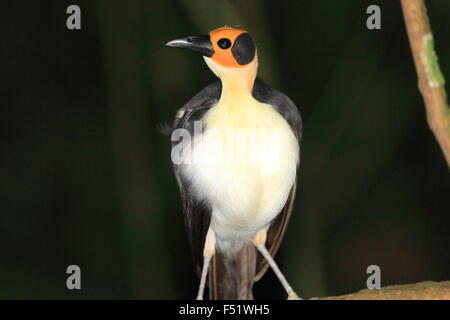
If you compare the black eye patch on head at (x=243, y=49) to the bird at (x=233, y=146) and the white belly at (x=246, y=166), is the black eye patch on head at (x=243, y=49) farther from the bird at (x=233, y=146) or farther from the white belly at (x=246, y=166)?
the white belly at (x=246, y=166)

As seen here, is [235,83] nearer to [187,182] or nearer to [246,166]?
[246,166]

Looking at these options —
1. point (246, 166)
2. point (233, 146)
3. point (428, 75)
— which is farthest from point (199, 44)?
point (428, 75)

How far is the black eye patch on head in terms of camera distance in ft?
11.5

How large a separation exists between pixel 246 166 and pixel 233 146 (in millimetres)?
137

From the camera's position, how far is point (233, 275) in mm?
4156

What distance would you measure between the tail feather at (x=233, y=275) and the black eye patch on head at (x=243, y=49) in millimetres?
1066

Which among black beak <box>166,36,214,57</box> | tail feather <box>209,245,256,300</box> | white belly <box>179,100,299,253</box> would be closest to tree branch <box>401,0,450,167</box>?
white belly <box>179,100,299,253</box>

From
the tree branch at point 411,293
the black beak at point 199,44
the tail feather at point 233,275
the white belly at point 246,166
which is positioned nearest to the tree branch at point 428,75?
the tree branch at point 411,293

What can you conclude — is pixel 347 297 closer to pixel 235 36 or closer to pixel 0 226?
pixel 235 36

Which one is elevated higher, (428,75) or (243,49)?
(243,49)

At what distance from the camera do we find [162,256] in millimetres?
4766

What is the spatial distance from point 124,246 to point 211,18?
1.37 m

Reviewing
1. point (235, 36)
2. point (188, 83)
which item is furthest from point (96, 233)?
point (235, 36)

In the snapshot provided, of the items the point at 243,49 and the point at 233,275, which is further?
the point at 233,275
